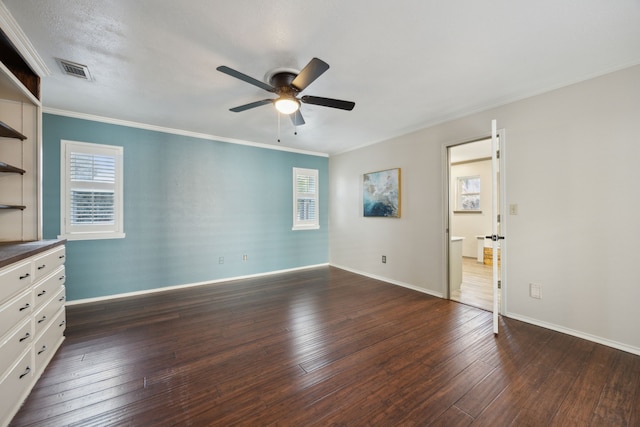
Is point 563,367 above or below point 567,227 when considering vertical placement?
below

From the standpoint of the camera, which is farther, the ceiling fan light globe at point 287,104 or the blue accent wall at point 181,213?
the blue accent wall at point 181,213

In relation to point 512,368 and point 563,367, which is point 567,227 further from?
point 512,368

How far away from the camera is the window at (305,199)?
17.2 ft

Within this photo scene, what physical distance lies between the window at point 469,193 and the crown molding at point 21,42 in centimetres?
776

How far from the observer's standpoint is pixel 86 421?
4.73ft

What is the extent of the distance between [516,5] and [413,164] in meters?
2.46

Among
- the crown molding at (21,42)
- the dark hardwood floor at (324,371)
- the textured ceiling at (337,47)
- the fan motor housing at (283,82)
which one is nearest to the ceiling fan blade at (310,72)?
the fan motor housing at (283,82)

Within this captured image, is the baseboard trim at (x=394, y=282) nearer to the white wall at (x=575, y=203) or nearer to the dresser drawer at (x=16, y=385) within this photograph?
the white wall at (x=575, y=203)

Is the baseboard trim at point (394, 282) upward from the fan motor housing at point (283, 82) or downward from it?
downward

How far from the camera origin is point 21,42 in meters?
1.86

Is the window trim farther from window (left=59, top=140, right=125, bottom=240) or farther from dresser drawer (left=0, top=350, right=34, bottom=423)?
dresser drawer (left=0, top=350, right=34, bottom=423)

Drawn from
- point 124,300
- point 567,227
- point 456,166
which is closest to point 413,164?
point 567,227

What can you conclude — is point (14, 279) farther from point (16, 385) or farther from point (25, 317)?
point (16, 385)

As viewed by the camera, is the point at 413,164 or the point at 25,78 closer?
the point at 25,78
